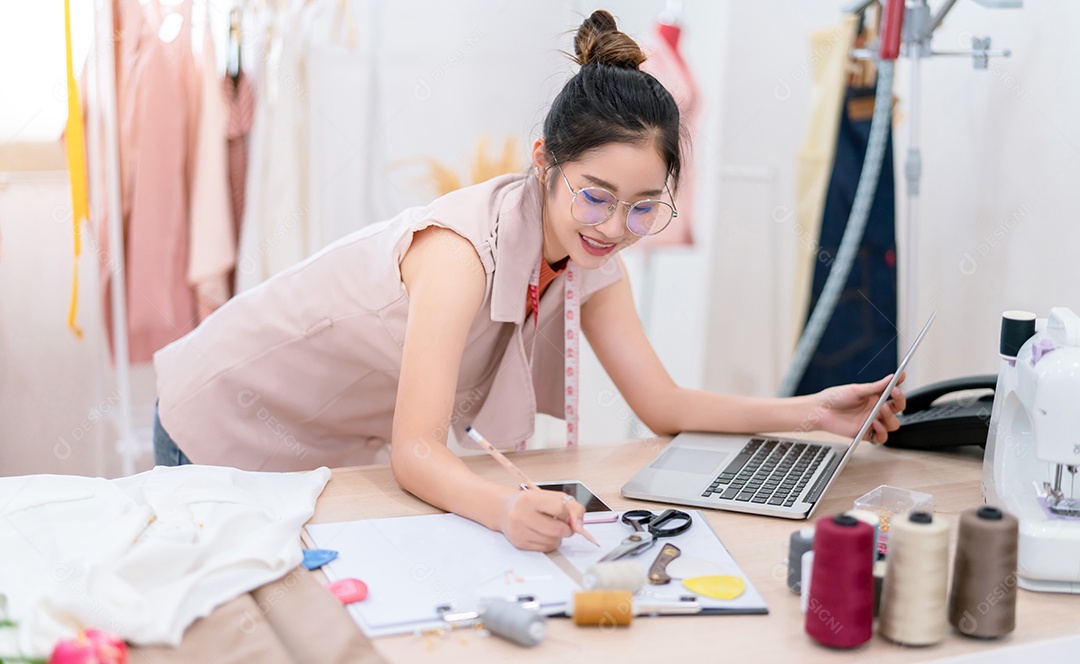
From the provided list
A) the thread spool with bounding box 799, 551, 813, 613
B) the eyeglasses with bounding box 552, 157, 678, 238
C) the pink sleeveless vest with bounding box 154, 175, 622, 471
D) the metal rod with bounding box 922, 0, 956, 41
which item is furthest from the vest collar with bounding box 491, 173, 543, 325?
the metal rod with bounding box 922, 0, 956, 41

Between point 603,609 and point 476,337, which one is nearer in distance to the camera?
point 603,609

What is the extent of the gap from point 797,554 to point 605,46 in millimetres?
791

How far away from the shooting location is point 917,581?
39.5 inches

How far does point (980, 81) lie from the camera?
253cm

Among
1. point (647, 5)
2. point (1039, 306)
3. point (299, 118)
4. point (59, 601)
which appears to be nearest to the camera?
point (59, 601)

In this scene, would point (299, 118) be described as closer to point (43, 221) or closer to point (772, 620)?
point (43, 221)

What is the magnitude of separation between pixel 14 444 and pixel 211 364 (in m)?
1.27

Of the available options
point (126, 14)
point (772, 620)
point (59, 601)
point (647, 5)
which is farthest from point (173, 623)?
point (647, 5)

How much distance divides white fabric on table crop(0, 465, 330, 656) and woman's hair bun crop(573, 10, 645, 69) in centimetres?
75

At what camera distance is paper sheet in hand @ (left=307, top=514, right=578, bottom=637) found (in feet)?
3.48

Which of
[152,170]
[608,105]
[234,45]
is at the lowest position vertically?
[152,170]

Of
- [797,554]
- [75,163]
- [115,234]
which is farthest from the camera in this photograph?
[115,234]

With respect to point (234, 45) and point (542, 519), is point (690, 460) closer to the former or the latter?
point (542, 519)

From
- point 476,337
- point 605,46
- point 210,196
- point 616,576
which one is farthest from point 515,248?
point 210,196
